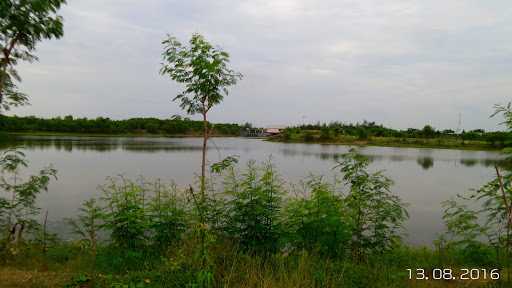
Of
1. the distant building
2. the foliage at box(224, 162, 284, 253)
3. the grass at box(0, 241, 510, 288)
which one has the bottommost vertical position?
the grass at box(0, 241, 510, 288)

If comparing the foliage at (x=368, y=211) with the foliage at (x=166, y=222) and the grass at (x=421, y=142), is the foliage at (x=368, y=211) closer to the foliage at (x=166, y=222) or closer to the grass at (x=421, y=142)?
the foliage at (x=166, y=222)

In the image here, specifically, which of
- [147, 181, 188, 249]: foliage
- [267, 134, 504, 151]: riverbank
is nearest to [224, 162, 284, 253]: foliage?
[147, 181, 188, 249]: foliage

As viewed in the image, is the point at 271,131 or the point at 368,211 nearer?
the point at 368,211

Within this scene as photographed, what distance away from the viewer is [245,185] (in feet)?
18.8

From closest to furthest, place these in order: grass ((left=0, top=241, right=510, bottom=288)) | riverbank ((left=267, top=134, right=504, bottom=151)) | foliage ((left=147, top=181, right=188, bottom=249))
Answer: grass ((left=0, top=241, right=510, bottom=288))
foliage ((left=147, top=181, right=188, bottom=249))
riverbank ((left=267, top=134, right=504, bottom=151))

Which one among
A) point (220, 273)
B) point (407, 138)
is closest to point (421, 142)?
point (407, 138)

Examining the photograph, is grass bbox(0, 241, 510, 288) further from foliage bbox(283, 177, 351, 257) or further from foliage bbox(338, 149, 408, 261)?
foliage bbox(338, 149, 408, 261)

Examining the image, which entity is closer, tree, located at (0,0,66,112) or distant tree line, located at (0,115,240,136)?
→ tree, located at (0,0,66,112)

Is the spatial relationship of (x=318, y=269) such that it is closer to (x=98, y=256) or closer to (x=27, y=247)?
(x=98, y=256)

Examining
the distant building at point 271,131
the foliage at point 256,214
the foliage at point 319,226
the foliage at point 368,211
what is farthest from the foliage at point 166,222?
the distant building at point 271,131

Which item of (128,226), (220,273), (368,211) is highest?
(368,211)

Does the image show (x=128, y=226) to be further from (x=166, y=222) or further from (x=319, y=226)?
(x=319, y=226)

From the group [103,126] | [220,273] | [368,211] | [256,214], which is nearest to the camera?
[220,273]

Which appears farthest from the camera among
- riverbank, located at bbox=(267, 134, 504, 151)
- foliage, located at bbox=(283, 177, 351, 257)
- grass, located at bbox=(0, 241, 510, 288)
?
riverbank, located at bbox=(267, 134, 504, 151)
